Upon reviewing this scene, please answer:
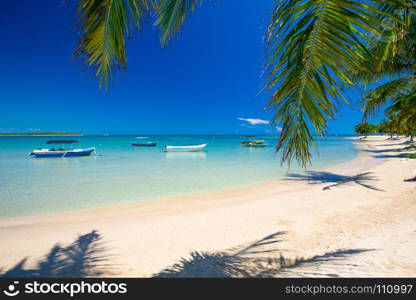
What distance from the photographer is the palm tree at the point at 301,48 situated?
4.17ft

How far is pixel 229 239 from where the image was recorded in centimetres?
419

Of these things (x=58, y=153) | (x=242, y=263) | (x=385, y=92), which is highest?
(x=385, y=92)

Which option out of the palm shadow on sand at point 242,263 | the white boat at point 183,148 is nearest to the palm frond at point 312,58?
the palm shadow on sand at point 242,263

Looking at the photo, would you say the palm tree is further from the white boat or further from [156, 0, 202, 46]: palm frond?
the white boat

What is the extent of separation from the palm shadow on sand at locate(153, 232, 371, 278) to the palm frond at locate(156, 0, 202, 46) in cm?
290

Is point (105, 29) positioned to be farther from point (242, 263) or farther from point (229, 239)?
point (229, 239)

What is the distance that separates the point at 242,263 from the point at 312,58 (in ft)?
9.23

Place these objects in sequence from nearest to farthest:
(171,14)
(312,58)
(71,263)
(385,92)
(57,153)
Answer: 1. (312,58)
2. (171,14)
3. (71,263)
4. (385,92)
5. (57,153)

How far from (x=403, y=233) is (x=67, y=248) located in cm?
620

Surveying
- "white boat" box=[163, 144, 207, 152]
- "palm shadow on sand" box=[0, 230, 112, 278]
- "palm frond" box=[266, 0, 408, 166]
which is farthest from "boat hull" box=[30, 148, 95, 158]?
"palm frond" box=[266, 0, 408, 166]

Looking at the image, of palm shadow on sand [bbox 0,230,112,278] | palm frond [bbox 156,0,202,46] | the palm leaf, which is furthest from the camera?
the palm leaf

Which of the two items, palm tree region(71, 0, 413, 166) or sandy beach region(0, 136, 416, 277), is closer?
palm tree region(71, 0, 413, 166)

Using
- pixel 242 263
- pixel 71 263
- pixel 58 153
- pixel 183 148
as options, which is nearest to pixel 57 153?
pixel 58 153

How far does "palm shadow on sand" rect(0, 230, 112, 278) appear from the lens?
124 inches
